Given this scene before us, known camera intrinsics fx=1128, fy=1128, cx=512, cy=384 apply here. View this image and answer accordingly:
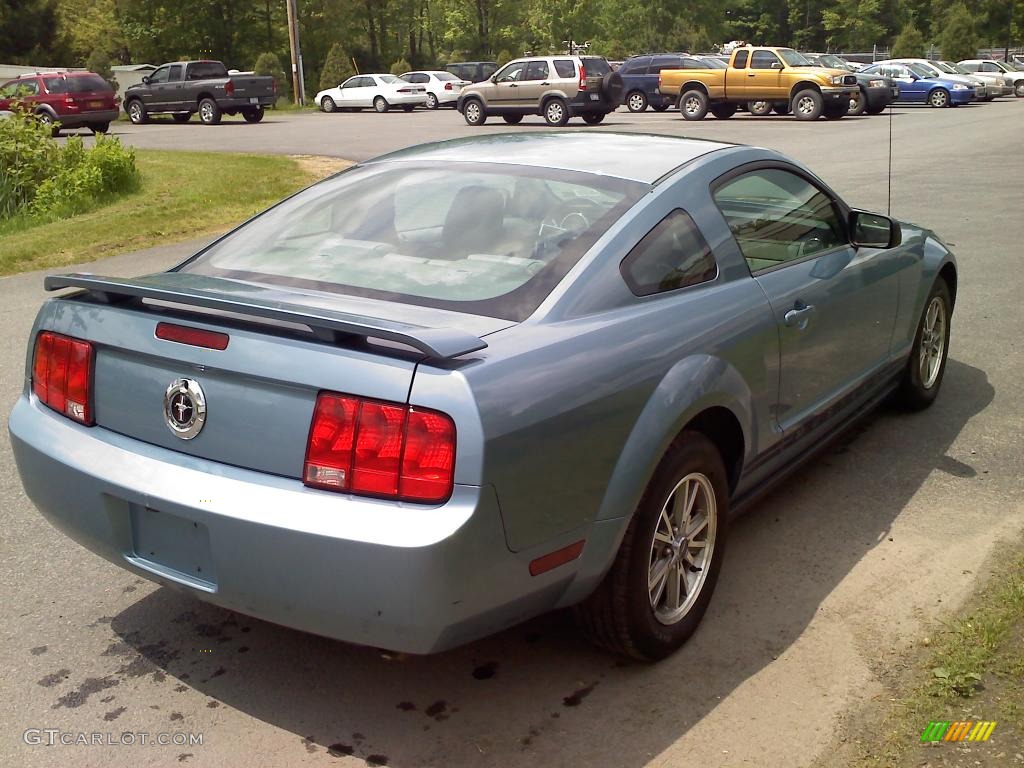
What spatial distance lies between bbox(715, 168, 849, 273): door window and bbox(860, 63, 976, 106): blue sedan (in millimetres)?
34775

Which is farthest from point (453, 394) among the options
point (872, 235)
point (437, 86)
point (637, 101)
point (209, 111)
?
point (437, 86)

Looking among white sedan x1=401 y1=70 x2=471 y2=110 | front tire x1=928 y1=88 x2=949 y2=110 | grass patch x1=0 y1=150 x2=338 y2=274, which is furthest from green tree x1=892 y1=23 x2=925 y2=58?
grass patch x1=0 y1=150 x2=338 y2=274

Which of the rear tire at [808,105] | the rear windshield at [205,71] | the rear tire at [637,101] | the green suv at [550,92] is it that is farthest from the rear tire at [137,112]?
the rear tire at [808,105]

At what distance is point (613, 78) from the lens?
1179 inches

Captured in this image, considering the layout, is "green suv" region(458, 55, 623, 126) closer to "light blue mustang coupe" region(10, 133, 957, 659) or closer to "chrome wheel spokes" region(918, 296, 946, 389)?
"chrome wheel spokes" region(918, 296, 946, 389)

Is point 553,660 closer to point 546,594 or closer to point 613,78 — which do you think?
point 546,594

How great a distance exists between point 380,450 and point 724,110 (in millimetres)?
31782

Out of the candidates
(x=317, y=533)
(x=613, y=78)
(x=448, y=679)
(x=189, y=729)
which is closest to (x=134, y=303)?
(x=317, y=533)

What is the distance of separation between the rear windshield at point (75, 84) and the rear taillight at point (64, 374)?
30023 mm

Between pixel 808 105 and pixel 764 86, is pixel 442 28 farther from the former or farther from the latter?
pixel 808 105

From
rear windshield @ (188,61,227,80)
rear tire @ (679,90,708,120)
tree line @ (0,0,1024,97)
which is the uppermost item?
tree line @ (0,0,1024,97)

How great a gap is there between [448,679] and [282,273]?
1.41 meters

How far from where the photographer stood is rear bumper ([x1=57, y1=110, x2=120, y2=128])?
100.0ft

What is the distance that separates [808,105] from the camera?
1196 inches
